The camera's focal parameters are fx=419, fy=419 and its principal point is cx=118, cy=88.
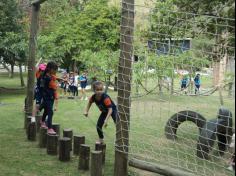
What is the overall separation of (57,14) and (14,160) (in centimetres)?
2414

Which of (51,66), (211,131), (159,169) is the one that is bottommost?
(159,169)

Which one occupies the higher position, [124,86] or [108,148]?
[124,86]

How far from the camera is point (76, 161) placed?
263 inches

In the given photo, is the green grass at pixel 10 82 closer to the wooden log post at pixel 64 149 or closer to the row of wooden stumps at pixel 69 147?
the row of wooden stumps at pixel 69 147

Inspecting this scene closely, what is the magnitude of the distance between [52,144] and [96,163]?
1.68 metres

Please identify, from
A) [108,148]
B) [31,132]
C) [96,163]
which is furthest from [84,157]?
[31,132]

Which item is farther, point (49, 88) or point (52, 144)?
point (49, 88)

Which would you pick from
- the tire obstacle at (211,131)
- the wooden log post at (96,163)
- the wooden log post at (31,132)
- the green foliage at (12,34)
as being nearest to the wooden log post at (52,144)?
the wooden log post at (31,132)

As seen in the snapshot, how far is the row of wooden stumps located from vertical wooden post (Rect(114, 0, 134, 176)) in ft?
0.96

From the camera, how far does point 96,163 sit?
556 cm

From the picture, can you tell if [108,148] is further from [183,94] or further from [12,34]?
[12,34]

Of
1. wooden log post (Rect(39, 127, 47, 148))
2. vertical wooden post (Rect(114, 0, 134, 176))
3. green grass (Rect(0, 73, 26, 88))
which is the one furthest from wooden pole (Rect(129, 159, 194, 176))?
green grass (Rect(0, 73, 26, 88))

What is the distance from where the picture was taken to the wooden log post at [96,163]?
554 centimetres

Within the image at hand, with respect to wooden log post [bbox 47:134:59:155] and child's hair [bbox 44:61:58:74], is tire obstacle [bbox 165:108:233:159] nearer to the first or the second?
wooden log post [bbox 47:134:59:155]
